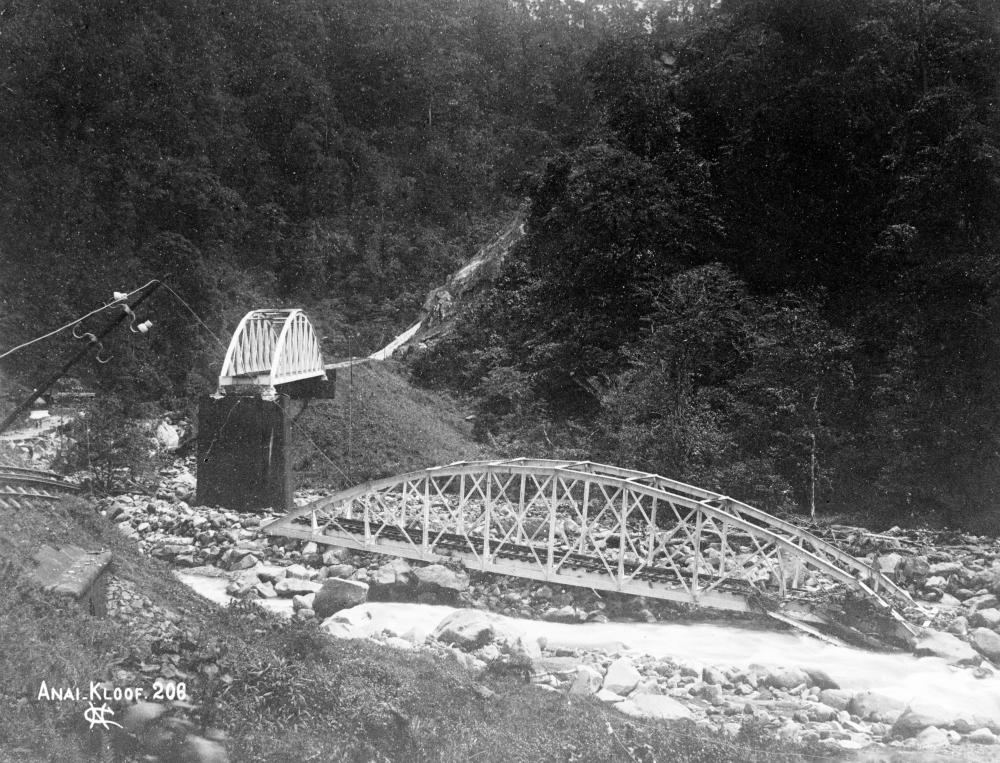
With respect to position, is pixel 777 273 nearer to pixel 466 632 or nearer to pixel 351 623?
pixel 466 632

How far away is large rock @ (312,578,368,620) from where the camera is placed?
1491cm

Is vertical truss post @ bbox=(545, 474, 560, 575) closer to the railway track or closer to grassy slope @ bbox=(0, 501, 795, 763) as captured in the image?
grassy slope @ bbox=(0, 501, 795, 763)

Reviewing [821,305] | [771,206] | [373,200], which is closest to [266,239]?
[373,200]

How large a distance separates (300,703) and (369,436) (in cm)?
1924

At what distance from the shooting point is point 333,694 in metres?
8.18

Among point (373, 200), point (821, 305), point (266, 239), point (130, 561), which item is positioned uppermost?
point (373, 200)

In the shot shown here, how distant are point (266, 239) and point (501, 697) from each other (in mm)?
34484

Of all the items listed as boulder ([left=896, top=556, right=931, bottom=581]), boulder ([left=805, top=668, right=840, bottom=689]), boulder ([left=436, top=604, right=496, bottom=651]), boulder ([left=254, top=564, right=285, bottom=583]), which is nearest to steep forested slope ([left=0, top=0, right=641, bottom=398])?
boulder ([left=254, top=564, right=285, bottom=583])

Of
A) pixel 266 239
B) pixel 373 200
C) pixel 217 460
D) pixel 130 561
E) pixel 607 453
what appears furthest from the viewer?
pixel 373 200

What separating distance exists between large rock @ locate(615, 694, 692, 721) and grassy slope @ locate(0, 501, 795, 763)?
44 centimetres

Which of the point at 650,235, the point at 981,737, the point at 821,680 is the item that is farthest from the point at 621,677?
the point at 650,235

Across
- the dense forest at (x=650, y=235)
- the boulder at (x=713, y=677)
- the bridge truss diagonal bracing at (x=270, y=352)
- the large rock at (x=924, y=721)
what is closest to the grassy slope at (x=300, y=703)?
the large rock at (x=924, y=721)

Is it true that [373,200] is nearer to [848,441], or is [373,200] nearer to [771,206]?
[771,206]

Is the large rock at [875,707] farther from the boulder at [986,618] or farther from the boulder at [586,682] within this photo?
the boulder at [986,618]
